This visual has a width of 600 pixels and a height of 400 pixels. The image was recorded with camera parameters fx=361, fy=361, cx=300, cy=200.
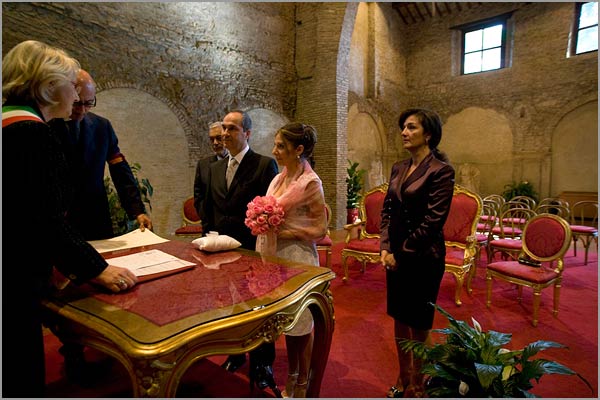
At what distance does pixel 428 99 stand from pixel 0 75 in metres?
14.3

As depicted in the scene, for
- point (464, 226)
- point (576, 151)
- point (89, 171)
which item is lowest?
point (464, 226)

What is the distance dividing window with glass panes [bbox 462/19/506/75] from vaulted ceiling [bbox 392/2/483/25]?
78 cm

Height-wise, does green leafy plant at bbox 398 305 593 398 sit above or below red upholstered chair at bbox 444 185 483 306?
below

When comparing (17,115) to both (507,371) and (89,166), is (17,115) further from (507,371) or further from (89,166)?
(507,371)

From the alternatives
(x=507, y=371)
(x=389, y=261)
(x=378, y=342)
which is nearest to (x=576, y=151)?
(x=378, y=342)

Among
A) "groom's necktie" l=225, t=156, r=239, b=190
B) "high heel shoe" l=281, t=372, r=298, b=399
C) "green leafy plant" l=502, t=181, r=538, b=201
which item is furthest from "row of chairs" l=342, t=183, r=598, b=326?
"green leafy plant" l=502, t=181, r=538, b=201

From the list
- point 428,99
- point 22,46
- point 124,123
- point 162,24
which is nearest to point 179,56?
point 162,24

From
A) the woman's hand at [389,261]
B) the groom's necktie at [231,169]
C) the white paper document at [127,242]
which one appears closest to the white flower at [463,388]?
the woman's hand at [389,261]

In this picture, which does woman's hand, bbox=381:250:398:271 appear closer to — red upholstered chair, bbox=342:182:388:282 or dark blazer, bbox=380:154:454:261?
dark blazer, bbox=380:154:454:261

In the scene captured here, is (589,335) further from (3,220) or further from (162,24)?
(162,24)

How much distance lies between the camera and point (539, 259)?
3.91m

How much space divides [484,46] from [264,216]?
45.4 feet

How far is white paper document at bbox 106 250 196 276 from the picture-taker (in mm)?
1529

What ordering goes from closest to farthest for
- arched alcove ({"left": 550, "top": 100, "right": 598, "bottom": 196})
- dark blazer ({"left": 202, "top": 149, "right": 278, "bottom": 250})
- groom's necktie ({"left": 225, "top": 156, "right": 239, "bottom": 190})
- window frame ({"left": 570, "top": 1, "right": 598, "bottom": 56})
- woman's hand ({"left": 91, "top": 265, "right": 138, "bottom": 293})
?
woman's hand ({"left": 91, "top": 265, "right": 138, "bottom": 293})
dark blazer ({"left": 202, "top": 149, "right": 278, "bottom": 250})
groom's necktie ({"left": 225, "top": 156, "right": 239, "bottom": 190})
arched alcove ({"left": 550, "top": 100, "right": 598, "bottom": 196})
window frame ({"left": 570, "top": 1, "right": 598, "bottom": 56})
